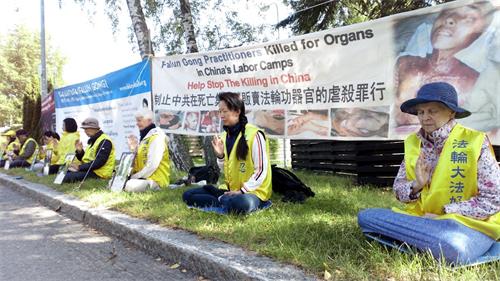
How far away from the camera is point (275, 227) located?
402 centimetres

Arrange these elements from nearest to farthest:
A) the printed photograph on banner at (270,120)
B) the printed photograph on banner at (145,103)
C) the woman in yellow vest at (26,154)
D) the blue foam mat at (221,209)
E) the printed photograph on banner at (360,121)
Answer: the blue foam mat at (221,209)
the printed photograph on banner at (360,121)
the printed photograph on banner at (270,120)
the printed photograph on banner at (145,103)
the woman in yellow vest at (26,154)

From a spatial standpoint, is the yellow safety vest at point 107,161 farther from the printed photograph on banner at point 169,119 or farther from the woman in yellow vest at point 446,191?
the woman in yellow vest at point 446,191

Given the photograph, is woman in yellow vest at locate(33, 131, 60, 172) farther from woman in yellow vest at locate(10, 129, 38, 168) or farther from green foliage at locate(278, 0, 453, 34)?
green foliage at locate(278, 0, 453, 34)

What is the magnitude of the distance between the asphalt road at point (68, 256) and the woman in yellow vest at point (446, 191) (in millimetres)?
1673

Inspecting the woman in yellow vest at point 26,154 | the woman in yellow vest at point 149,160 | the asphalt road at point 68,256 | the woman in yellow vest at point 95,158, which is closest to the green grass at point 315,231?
the woman in yellow vest at point 149,160

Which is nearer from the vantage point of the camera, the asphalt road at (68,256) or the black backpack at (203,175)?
the asphalt road at (68,256)

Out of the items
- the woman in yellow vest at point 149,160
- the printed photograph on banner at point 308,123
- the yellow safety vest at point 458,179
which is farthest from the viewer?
the woman in yellow vest at point 149,160

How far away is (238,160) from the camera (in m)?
4.94

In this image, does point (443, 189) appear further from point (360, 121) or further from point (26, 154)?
point (26, 154)

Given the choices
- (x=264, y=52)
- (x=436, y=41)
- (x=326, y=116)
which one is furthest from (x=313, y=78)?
(x=436, y=41)

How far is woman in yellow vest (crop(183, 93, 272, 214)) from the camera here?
4734 mm

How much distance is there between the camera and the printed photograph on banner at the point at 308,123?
6.00 metres

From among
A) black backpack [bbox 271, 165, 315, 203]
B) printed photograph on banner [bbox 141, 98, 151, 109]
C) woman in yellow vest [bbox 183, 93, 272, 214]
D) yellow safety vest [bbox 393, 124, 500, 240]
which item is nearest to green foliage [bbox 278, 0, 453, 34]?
printed photograph on banner [bbox 141, 98, 151, 109]

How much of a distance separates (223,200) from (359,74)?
89.8 inches
